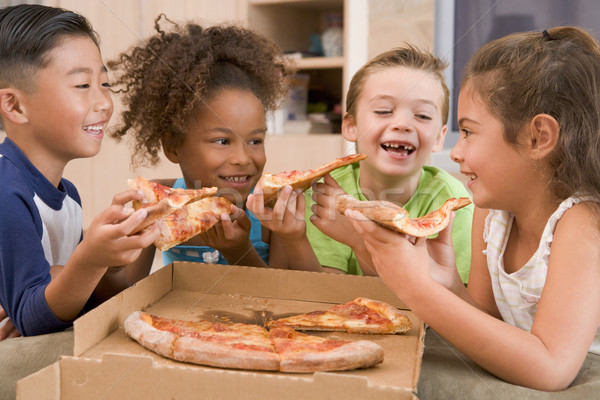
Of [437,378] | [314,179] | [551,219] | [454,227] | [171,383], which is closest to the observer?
[171,383]

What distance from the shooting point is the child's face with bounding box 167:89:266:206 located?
1.57m

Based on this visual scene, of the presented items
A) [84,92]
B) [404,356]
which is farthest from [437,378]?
[84,92]

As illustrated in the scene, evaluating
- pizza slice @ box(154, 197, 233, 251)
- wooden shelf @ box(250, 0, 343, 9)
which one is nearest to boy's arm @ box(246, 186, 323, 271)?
pizza slice @ box(154, 197, 233, 251)

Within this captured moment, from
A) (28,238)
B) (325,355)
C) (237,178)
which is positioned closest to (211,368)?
(325,355)

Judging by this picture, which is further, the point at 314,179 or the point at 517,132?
the point at 314,179

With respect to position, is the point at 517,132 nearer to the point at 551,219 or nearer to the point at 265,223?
the point at 551,219

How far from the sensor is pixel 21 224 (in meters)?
1.12

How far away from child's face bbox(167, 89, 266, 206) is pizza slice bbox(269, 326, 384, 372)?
29.4 inches

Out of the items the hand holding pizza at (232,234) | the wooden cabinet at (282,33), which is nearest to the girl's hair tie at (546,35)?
the hand holding pizza at (232,234)

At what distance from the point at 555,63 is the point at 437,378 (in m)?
0.57

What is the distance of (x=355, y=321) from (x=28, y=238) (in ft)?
2.07

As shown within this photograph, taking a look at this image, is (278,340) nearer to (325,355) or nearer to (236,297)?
(325,355)

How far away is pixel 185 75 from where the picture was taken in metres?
1.65

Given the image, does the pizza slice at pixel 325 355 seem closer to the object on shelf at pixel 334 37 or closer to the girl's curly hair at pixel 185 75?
the girl's curly hair at pixel 185 75
